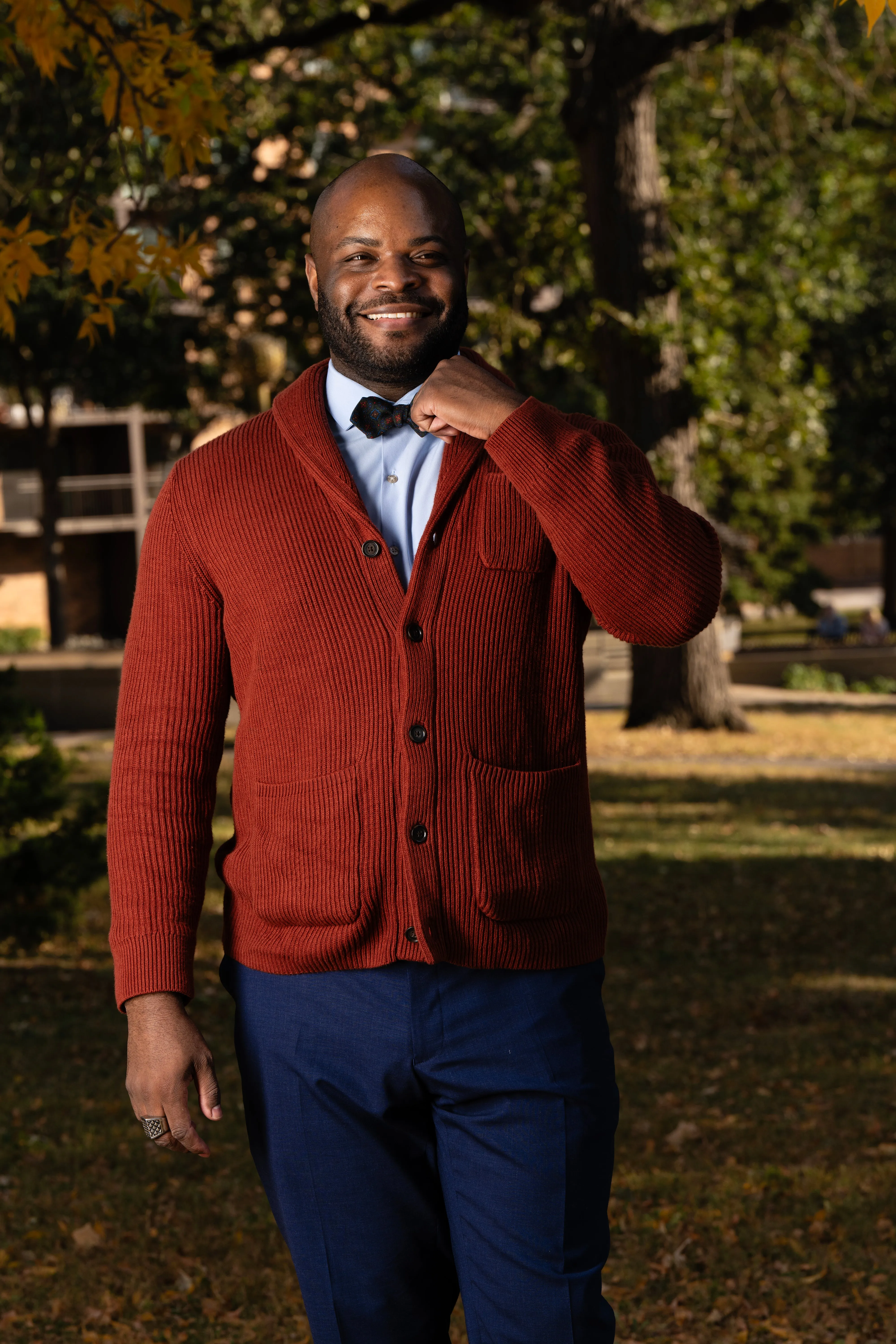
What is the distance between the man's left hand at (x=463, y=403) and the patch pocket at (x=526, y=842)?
481 millimetres

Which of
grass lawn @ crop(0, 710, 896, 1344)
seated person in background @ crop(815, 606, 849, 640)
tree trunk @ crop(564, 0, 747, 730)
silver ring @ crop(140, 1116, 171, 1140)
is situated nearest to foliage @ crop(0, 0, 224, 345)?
silver ring @ crop(140, 1116, 171, 1140)

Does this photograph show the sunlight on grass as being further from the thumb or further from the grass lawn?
the thumb

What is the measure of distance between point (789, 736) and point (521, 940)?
13.7 meters

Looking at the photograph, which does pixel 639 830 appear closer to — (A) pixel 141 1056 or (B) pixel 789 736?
Result: (B) pixel 789 736

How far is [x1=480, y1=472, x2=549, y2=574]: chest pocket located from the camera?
2.12 meters

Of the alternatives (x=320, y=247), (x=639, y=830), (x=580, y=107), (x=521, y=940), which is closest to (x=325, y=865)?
(x=521, y=940)

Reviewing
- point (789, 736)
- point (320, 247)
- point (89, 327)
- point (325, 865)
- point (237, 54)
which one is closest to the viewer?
point (325, 865)

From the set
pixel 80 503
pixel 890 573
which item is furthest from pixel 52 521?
pixel 890 573

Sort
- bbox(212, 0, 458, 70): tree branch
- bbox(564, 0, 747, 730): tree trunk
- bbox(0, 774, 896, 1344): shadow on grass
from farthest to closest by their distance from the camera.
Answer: bbox(564, 0, 747, 730): tree trunk < bbox(212, 0, 458, 70): tree branch < bbox(0, 774, 896, 1344): shadow on grass

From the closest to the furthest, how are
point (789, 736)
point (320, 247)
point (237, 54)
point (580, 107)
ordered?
point (320, 247) < point (237, 54) < point (580, 107) < point (789, 736)

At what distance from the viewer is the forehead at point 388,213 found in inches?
84.9

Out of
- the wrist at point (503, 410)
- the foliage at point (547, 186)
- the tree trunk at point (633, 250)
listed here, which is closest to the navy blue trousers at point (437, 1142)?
the wrist at point (503, 410)

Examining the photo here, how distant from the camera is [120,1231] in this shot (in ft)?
14.6

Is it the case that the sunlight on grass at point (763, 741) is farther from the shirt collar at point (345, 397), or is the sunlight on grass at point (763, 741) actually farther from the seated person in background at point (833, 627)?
the shirt collar at point (345, 397)
